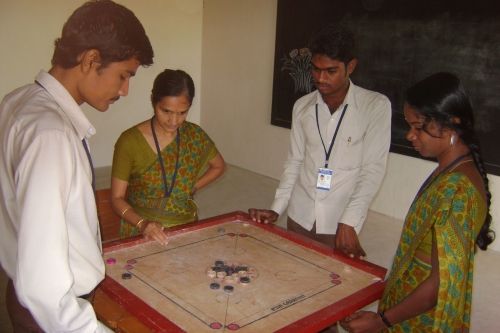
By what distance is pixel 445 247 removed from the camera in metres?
1.32

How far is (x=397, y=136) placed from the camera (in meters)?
4.30

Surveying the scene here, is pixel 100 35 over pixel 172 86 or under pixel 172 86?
over

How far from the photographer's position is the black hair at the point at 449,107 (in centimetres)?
141

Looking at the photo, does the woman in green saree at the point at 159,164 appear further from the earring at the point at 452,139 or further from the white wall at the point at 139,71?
the white wall at the point at 139,71

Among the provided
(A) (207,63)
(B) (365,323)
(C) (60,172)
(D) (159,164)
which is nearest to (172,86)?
(D) (159,164)

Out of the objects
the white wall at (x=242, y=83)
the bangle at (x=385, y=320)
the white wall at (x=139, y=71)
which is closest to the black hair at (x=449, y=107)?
the bangle at (x=385, y=320)

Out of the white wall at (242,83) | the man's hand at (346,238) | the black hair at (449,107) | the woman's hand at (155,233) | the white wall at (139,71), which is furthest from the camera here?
the white wall at (242,83)

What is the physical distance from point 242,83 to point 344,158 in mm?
3929

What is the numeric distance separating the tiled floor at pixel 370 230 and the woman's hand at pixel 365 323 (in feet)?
5.37

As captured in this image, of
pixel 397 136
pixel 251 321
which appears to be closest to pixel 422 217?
pixel 251 321

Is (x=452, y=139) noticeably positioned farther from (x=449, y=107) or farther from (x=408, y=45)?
(x=408, y=45)

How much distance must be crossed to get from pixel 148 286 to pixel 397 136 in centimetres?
343

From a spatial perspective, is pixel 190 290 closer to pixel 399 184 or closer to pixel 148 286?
pixel 148 286

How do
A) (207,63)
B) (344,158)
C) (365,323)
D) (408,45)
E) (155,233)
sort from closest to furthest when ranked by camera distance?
(365,323)
(155,233)
(344,158)
(408,45)
(207,63)
